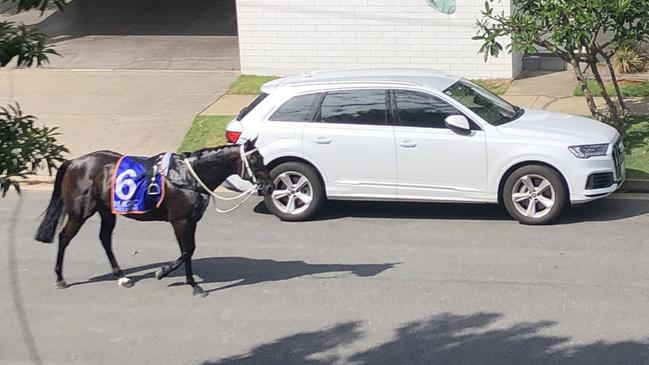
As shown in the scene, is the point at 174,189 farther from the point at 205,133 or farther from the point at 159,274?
the point at 205,133

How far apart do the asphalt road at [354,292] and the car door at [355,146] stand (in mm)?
445

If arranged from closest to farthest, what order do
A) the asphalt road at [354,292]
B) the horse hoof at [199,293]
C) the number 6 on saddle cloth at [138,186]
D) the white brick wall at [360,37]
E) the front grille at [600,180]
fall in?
the asphalt road at [354,292] < the number 6 on saddle cloth at [138,186] < the horse hoof at [199,293] < the front grille at [600,180] < the white brick wall at [360,37]

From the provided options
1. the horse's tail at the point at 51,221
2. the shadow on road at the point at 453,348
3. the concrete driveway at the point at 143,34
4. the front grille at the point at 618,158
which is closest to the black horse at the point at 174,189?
the horse's tail at the point at 51,221

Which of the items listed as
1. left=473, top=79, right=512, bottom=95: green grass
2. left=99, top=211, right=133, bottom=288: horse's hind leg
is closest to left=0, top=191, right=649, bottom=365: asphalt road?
left=99, top=211, right=133, bottom=288: horse's hind leg

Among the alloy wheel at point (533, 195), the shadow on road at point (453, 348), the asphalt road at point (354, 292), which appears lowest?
the shadow on road at point (453, 348)

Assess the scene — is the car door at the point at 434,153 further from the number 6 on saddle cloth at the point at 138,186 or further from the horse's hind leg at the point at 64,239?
the horse's hind leg at the point at 64,239

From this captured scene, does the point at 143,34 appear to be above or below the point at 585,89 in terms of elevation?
above

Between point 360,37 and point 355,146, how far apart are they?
294 inches

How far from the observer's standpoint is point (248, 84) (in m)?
19.3

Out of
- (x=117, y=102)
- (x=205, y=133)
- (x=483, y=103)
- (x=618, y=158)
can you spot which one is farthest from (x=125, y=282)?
(x=117, y=102)

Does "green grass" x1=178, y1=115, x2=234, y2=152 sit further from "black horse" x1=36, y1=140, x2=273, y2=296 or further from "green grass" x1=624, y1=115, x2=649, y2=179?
"green grass" x1=624, y1=115, x2=649, y2=179

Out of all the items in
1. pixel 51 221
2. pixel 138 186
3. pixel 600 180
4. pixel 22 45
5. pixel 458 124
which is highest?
pixel 22 45

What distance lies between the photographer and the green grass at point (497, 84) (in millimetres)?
17922

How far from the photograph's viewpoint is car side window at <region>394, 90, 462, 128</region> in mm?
12031
